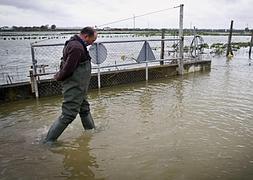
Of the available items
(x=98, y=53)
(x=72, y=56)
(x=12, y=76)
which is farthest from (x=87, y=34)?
(x=12, y=76)

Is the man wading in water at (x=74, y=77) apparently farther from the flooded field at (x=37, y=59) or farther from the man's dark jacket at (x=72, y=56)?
the flooded field at (x=37, y=59)

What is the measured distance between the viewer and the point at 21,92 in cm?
902

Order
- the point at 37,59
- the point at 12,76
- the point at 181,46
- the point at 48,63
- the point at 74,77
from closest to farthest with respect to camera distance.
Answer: the point at 74,77 → the point at 12,76 → the point at 181,46 → the point at 48,63 → the point at 37,59

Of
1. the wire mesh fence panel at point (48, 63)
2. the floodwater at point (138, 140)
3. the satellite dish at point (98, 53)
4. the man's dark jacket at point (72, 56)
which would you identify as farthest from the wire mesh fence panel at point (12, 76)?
the man's dark jacket at point (72, 56)

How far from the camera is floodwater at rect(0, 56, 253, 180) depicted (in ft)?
13.6

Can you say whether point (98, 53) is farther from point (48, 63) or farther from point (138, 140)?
point (48, 63)

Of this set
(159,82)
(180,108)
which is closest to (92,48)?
(159,82)

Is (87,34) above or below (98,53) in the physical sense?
above

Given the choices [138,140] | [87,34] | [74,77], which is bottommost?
[138,140]

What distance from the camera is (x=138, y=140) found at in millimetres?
5316

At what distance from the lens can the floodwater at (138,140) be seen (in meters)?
4.14

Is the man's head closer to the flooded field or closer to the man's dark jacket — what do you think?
the man's dark jacket

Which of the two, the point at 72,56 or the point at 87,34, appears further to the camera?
the point at 87,34

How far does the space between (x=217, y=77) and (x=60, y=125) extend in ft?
32.6
